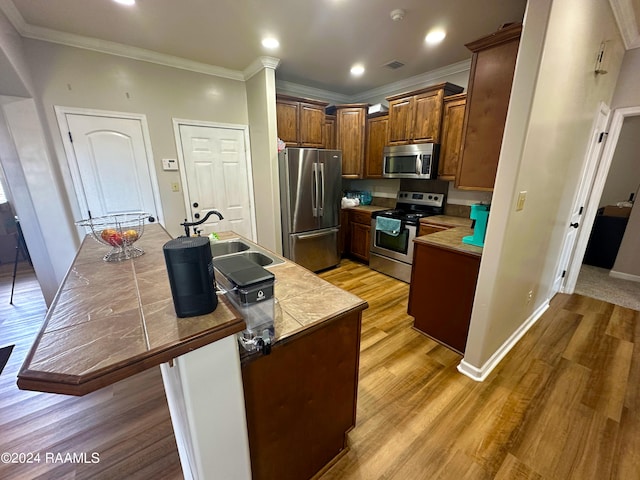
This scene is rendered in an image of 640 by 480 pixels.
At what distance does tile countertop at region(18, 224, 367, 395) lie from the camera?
1.75 ft

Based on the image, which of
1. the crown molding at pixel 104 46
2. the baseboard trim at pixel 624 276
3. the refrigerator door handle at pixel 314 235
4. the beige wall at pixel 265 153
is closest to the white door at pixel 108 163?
the crown molding at pixel 104 46

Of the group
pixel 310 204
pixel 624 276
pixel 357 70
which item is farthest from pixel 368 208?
pixel 624 276

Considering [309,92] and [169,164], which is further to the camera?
[309,92]

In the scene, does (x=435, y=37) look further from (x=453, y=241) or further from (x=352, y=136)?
(x=453, y=241)

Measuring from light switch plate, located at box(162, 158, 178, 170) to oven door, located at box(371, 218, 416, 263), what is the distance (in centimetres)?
270

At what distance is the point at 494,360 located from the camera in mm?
1979

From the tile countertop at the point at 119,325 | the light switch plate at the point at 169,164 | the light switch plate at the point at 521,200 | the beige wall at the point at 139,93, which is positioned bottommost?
the tile countertop at the point at 119,325

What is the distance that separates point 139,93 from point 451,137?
3.60 meters

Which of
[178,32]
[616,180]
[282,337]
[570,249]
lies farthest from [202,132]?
[616,180]

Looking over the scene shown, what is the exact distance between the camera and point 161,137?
2.95 metres

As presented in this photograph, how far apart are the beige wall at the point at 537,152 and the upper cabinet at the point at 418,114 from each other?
1302 mm

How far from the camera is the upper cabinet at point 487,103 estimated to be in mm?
1677

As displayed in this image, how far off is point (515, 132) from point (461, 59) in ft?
→ 7.52

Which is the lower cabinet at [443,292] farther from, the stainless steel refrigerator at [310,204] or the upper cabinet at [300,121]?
the upper cabinet at [300,121]
